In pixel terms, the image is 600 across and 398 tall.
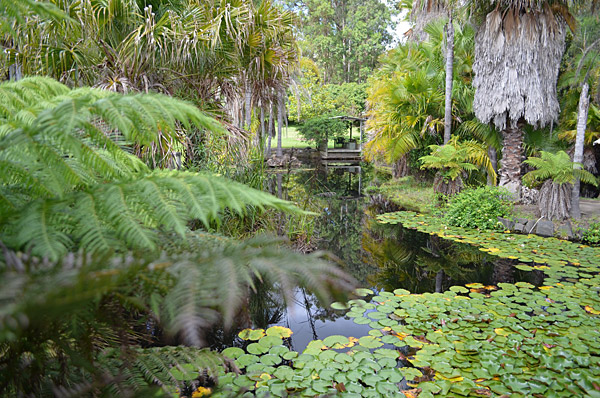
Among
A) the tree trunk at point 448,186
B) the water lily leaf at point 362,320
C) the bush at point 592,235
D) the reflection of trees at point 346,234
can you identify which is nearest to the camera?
the water lily leaf at point 362,320

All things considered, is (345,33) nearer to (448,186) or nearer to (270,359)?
(448,186)

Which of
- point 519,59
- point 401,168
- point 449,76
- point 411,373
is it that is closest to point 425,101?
point 449,76

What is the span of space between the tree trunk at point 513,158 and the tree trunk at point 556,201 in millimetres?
1162

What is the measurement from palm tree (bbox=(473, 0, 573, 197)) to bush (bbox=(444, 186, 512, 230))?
1217mm

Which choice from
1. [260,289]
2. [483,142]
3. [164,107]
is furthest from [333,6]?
[164,107]

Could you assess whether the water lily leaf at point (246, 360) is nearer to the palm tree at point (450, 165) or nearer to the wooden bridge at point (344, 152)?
the palm tree at point (450, 165)

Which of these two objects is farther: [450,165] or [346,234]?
[450,165]

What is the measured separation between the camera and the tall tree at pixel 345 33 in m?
25.9

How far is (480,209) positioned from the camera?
6434 millimetres

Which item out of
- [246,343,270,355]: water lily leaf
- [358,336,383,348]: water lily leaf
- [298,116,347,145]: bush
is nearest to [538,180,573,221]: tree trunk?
[358,336,383,348]: water lily leaf

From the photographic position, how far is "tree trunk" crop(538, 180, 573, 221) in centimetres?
619

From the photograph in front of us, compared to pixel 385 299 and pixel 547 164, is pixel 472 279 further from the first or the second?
pixel 547 164

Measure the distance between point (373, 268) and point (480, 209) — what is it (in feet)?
8.68

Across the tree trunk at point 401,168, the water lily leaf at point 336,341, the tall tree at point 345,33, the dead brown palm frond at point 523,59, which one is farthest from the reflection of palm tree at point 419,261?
the tall tree at point 345,33
